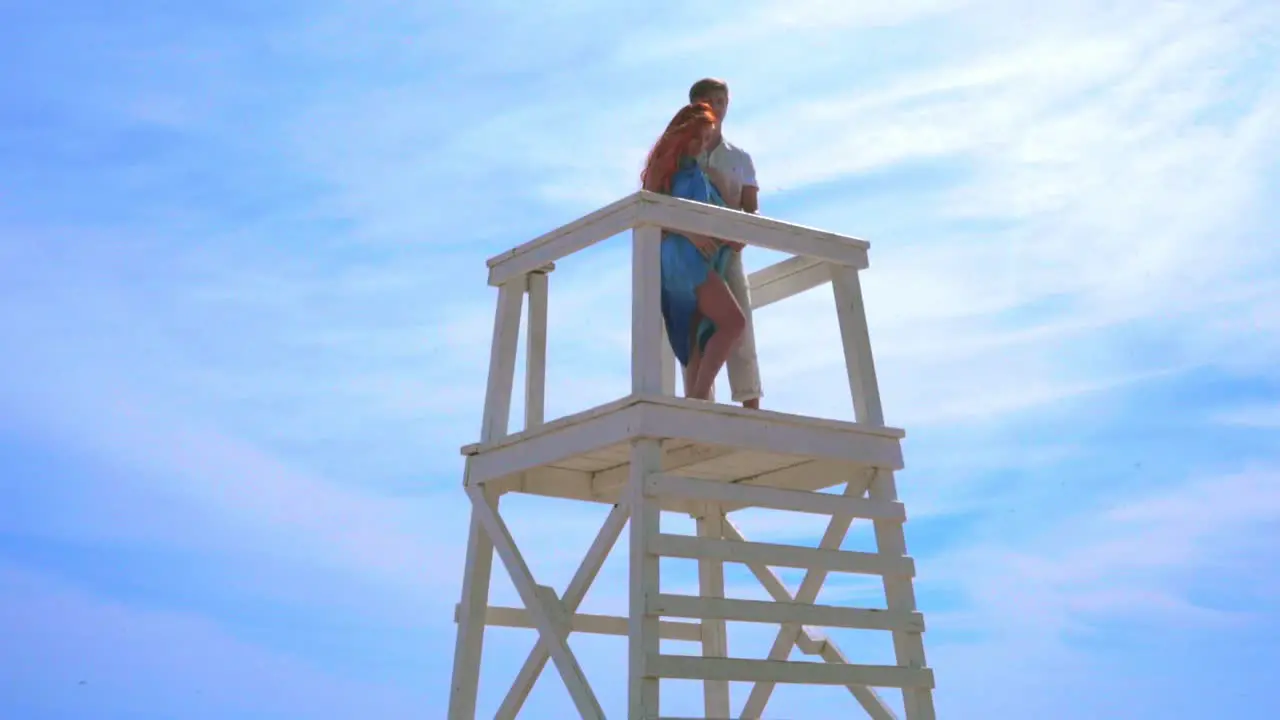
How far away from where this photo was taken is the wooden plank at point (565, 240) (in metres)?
9.41

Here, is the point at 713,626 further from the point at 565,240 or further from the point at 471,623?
the point at 565,240

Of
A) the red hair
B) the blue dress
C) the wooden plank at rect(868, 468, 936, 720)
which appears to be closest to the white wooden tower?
the wooden plank at rect(868, 468, 936, 720)

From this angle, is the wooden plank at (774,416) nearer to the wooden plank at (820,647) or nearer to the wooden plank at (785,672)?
the wooden plank at (820,647)

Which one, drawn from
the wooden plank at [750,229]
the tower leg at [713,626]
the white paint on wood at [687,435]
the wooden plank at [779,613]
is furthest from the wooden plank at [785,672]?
the wooden plank at [750,229]

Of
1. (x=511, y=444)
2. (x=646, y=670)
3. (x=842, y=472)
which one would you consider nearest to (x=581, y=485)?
(x=511, y=444)

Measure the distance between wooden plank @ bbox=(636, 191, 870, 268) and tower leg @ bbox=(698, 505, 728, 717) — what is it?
224cm

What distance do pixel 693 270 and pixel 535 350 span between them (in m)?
1.43

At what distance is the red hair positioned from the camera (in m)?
10.1

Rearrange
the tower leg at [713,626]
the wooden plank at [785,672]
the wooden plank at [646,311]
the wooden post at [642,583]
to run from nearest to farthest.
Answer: the wooden post at [642,583] → the wooden plank at [785,672] → the wooden plank at [646,311] → the tower leg at [713,626]

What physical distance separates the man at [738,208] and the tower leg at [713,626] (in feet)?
4.45

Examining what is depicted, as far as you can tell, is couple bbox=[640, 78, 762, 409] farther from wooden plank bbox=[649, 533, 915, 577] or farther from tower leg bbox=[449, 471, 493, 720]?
tower leg bbox=[449, 471, 493, 720]

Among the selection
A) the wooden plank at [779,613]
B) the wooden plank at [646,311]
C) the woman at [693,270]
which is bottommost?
the wooden plank at [779,613]

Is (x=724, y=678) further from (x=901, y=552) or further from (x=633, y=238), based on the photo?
(x=633, y=238)

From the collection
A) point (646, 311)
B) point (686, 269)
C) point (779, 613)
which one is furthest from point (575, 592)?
point (686, 269)
